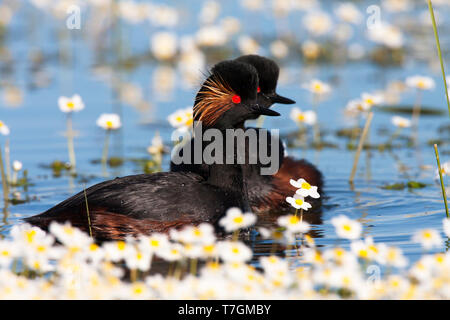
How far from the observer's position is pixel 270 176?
31.0ft

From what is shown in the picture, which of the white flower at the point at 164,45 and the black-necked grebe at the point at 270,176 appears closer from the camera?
the black-necked grebe at the point at 270,176

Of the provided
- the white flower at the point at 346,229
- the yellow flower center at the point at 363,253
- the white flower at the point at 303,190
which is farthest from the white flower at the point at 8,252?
the white flower at the point at 303,190

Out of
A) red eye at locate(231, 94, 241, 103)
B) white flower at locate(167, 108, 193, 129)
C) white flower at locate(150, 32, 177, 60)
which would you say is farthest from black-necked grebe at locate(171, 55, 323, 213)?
white flower at locate(150, 32, 177, 60)

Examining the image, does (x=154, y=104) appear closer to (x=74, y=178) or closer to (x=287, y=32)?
(x=74, y=178)

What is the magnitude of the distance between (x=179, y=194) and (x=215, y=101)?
109cm

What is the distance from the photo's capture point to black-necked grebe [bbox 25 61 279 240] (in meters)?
7.35

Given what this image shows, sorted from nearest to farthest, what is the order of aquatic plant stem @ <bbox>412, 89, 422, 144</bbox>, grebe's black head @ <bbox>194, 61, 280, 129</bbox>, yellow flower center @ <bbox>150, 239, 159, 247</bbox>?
yellow flower center @ <bbox>150, 239, 159, 247</bbox>
grebe's black head @ <bbox>194, 61, 280, 129</bbox>
aquatic plant stem @ <bbox>412, 89, 422, 144</bbox>

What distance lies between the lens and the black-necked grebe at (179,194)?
7.35 m

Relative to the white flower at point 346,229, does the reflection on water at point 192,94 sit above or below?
above

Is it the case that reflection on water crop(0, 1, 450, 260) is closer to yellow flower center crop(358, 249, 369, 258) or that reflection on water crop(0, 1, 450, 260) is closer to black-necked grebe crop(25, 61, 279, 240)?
black-necked grebe crop(25, 61, 279, 240)

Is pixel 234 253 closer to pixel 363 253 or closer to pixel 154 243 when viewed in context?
pixel 154 243

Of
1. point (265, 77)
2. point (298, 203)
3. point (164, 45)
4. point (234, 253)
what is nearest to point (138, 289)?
point (234, 253)

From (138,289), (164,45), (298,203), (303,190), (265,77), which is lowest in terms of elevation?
(138,289)

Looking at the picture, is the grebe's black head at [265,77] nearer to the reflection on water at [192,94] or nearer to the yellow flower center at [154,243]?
the reflection on water at [192,94]
